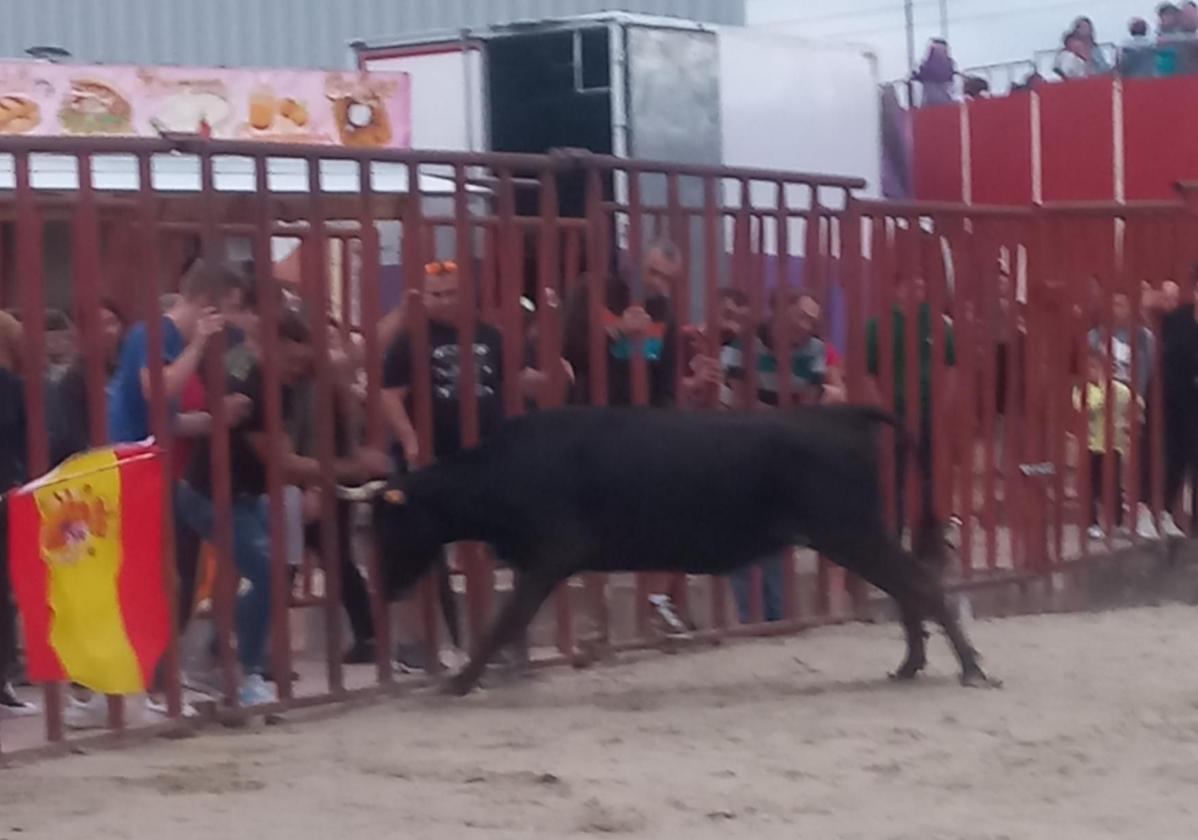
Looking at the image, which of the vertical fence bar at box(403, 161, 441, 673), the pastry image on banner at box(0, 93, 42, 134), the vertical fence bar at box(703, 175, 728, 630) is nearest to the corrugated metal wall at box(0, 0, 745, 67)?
the pastry image on banner at box(0, 93, 42, 134)

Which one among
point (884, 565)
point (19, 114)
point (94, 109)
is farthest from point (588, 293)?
point (94, 109)

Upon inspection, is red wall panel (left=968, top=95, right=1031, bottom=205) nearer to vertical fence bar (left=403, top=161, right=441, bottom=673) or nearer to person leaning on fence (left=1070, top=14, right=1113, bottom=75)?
person leaning on fence (left=1070, top=14, right=1113, bottom=75)

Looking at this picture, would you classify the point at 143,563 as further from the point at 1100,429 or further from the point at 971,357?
the point at 1100,429

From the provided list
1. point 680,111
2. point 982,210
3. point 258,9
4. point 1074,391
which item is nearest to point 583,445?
point 982,210

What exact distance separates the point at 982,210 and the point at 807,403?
4.61 ft

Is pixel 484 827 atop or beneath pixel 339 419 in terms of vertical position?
beneath

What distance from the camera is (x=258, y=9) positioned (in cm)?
2322

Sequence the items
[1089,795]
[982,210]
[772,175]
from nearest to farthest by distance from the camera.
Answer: [1089,795] → [772,175] → [982,210]

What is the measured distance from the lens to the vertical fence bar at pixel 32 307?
6.01 m

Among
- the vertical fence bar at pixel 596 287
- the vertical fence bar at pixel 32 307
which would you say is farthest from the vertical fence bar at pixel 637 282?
the vertical fence bar at pixel 32 307

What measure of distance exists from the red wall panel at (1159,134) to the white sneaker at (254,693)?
10.3 metres

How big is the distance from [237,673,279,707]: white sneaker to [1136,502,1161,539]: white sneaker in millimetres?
5085

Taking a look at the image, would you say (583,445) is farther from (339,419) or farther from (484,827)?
(484,827)

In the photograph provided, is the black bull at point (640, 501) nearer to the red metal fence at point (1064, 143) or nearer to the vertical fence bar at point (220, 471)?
the vertical fence bar at point (220, 471)
